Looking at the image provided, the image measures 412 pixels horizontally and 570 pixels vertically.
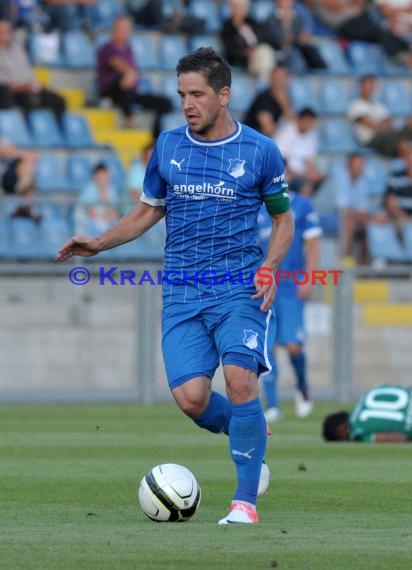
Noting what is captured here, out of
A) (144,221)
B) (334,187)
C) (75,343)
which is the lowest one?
(75,343)

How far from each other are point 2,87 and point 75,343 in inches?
172

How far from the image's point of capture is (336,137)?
25.1 meters

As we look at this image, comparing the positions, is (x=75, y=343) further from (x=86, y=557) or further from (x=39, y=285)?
(x=86, y=557)

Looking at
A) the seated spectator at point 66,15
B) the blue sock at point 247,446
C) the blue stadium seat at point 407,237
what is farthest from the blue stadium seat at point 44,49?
the blue sock at point 247,446

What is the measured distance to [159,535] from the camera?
297 inches

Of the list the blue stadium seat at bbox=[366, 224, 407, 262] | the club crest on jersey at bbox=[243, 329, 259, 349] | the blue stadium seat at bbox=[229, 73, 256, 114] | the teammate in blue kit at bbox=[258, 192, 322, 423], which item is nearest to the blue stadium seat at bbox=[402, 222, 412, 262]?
the blue stadium seat at bbox=[366, 224, 407, 262]

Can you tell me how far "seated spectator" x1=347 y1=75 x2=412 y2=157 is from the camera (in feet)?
81.8

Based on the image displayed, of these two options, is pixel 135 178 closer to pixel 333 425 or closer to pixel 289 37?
pixel 289 37

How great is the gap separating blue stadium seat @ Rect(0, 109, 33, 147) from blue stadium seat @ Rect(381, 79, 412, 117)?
292 inches

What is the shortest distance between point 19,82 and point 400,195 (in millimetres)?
5593

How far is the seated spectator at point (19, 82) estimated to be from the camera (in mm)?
21438

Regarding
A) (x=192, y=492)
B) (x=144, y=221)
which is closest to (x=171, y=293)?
(x=144, y=221)

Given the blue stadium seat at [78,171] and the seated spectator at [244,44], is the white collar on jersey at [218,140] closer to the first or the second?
the blue stadium seat at [78,171]

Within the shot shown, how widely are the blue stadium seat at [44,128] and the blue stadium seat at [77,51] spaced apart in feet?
5.92
